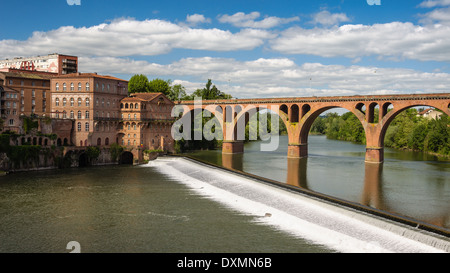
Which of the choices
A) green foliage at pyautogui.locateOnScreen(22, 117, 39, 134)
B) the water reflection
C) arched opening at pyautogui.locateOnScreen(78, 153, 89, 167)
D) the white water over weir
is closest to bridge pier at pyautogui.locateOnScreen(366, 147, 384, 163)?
the water reflection

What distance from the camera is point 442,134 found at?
89625 mm

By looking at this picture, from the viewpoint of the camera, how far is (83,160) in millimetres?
75250

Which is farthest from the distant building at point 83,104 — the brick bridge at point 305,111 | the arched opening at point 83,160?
the brick bridge at point 305,111

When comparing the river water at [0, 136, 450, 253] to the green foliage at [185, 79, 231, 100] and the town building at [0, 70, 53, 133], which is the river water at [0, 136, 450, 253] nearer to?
the town building at [0, 70, 53, 133]

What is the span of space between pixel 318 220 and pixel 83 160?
5474cm

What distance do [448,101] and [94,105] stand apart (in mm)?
60628

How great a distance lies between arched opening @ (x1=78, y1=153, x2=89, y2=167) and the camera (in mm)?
74281

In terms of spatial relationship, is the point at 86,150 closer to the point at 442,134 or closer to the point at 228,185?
the point at 228,185

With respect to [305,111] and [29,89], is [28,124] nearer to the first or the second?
[29,89]

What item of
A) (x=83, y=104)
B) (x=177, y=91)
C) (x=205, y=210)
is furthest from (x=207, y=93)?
(x=205, y=210)

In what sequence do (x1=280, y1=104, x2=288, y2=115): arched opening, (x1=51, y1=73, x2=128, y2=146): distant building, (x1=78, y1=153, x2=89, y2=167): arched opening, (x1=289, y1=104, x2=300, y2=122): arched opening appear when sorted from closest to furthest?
(x1=78, y1=153, x2=89, y2=167): arched opening
(x1=51, y1=73, x2=128, y2=146): distant building
(x1=289, y1=104, x2=300, y2=122): arched opening
(x1=280, y1=104, x2=288, y2=115): arched opening

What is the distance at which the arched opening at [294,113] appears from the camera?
3398 inches

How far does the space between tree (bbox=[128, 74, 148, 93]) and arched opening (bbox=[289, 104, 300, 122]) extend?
42.5m

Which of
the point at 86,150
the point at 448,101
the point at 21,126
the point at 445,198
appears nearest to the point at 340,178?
the point at 445,198
